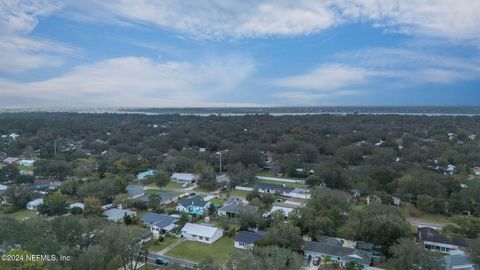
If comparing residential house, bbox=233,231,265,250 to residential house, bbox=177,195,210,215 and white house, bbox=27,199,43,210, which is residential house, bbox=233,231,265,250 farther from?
white house, bbox=27,199,43,210

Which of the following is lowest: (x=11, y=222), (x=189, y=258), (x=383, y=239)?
(x=189, y=258)

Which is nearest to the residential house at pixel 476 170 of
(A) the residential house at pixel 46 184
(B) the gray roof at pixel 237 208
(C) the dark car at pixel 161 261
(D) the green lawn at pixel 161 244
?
(B) the gray roof at pixel 237 208

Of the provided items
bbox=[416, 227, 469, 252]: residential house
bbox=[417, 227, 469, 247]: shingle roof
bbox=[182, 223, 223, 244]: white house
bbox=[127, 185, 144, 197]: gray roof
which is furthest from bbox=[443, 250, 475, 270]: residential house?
bbox=[127, 185, 144, 197]: gray roof

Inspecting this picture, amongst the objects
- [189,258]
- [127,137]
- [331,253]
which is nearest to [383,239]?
[331,253]

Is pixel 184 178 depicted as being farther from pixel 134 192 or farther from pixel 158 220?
pixel 158 220

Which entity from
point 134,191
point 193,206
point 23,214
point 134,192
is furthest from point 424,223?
point 23,214

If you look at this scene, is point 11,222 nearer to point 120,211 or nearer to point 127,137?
point 120,211

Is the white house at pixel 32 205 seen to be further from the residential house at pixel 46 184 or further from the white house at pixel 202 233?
the white house at pixel 202 233
